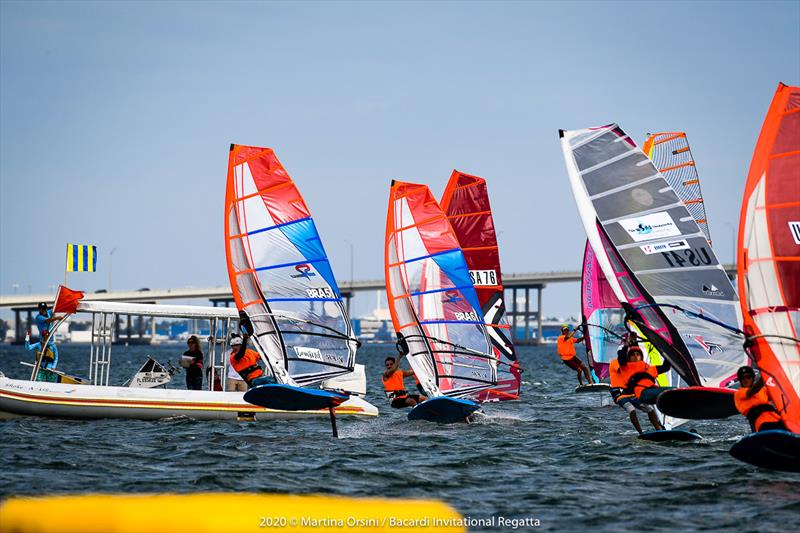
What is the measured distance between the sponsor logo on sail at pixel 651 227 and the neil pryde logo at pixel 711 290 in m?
0.95

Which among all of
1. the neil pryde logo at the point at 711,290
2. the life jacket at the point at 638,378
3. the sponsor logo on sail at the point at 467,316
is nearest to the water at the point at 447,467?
the life jacket at the point at 638,378

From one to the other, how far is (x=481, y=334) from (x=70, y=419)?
7.73 metres

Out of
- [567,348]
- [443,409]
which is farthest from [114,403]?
[567,348]

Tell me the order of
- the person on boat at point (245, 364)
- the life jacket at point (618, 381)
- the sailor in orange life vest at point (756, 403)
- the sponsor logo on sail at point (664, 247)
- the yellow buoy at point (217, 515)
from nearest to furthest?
1. the yellow buoy at point (217, 515)
2. the sailor in orange life vest at point (756, 403)
3. the life jacket at point (618, 381)
4. the sponsor logo on sail at point (664, 247)
5. the person on boat at point (245, 364)

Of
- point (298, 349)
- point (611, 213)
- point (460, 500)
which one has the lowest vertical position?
point (460, 500)

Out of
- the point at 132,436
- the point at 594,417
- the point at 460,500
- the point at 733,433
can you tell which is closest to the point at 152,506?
the point at 460,500

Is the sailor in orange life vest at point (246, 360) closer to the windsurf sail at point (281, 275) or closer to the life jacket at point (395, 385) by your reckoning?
the windsurf sail at point (281, 275)

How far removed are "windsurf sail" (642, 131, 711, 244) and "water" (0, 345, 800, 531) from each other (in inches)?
258

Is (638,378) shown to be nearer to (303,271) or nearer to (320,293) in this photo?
(320,293)

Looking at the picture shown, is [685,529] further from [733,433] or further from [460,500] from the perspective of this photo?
[733,433]

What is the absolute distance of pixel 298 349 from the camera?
1855cm

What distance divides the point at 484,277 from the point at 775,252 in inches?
492

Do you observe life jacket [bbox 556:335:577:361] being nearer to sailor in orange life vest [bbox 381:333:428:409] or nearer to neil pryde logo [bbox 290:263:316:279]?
sailor in orange life vest [bbox 381:333:428:409]

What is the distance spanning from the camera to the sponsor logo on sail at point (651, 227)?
17.2 m
